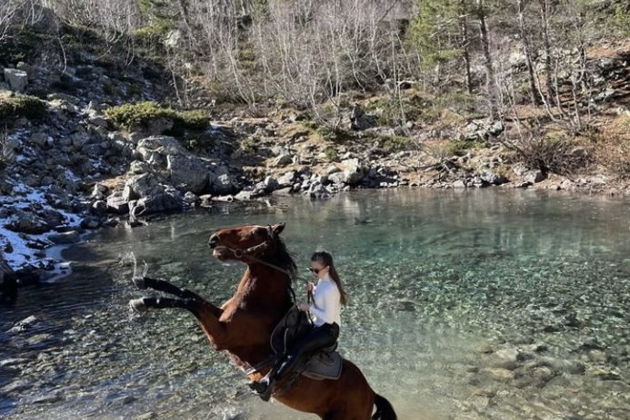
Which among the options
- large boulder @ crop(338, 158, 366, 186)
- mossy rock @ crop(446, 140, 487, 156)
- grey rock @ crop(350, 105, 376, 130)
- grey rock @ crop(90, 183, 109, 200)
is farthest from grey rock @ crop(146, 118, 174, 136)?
mossy rock @ crop(446, 140, 487, 156)

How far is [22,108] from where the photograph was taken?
2767 centimetres

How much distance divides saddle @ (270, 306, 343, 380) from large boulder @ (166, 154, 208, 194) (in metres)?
22.6

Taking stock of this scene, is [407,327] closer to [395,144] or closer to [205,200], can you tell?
[205,200]

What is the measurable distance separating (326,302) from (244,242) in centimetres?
87

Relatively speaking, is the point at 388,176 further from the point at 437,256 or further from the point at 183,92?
the point at 183,92

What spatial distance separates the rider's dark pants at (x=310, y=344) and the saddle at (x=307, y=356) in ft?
0.19

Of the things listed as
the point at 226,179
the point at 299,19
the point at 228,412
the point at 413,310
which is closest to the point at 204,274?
the point at 413,310

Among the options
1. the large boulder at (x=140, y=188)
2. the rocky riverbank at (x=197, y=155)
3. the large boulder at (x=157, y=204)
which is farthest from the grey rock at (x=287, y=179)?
the large boulder at (x=140, y=188)

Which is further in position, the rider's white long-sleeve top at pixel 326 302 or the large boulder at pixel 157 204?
the large boulder at pixel 157 204

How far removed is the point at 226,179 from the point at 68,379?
20251 mm

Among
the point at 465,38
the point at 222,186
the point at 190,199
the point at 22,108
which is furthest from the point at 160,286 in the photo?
the point at 465,38

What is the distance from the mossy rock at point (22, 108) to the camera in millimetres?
27328

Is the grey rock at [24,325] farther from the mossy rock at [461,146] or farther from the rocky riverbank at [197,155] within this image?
the mossy rock at [461,146]

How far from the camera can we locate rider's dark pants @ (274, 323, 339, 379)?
4566mm
